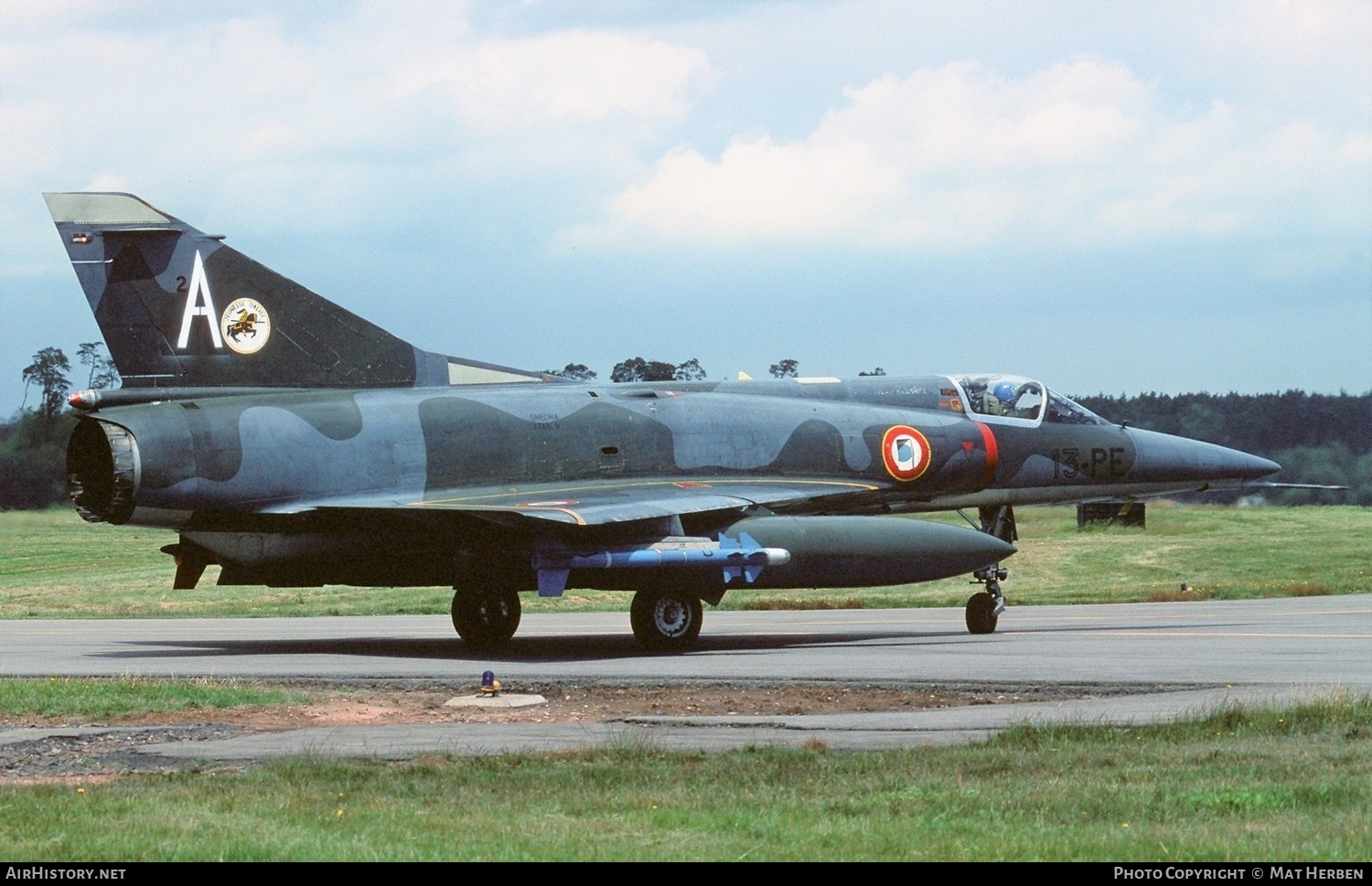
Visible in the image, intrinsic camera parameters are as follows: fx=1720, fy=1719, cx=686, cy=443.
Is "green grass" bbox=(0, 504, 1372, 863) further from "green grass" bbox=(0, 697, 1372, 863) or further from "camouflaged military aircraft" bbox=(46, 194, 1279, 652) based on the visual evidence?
"camouflaged military aircraft" bbox=(46, 194, 1279, 652)

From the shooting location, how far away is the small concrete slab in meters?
15.8

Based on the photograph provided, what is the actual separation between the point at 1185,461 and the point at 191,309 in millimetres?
15509

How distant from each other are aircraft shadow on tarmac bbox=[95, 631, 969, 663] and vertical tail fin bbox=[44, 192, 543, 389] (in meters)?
3.60

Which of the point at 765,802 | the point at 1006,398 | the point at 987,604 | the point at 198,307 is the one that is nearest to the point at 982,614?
the point at 987,604

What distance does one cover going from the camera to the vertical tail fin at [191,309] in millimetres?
21578

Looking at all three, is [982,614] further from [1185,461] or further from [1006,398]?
[1185,461]

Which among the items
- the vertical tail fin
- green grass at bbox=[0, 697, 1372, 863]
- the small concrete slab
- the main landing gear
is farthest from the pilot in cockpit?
green grass at bbox=[0, 697, 1372, 863]

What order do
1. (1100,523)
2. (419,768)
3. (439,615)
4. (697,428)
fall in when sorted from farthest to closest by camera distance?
(1100,523) → (439,615) → (697,428) → (419,768)

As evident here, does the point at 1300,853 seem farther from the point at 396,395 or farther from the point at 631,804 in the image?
the point at 396,395

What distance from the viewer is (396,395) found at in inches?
885

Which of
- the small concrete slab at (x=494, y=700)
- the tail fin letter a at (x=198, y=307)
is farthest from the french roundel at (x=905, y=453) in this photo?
the small concrete slab at (x=494, y=700)

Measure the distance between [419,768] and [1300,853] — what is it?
222 inches

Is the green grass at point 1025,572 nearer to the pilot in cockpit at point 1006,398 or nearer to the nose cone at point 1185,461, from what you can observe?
the nose cone at point 1185,461
